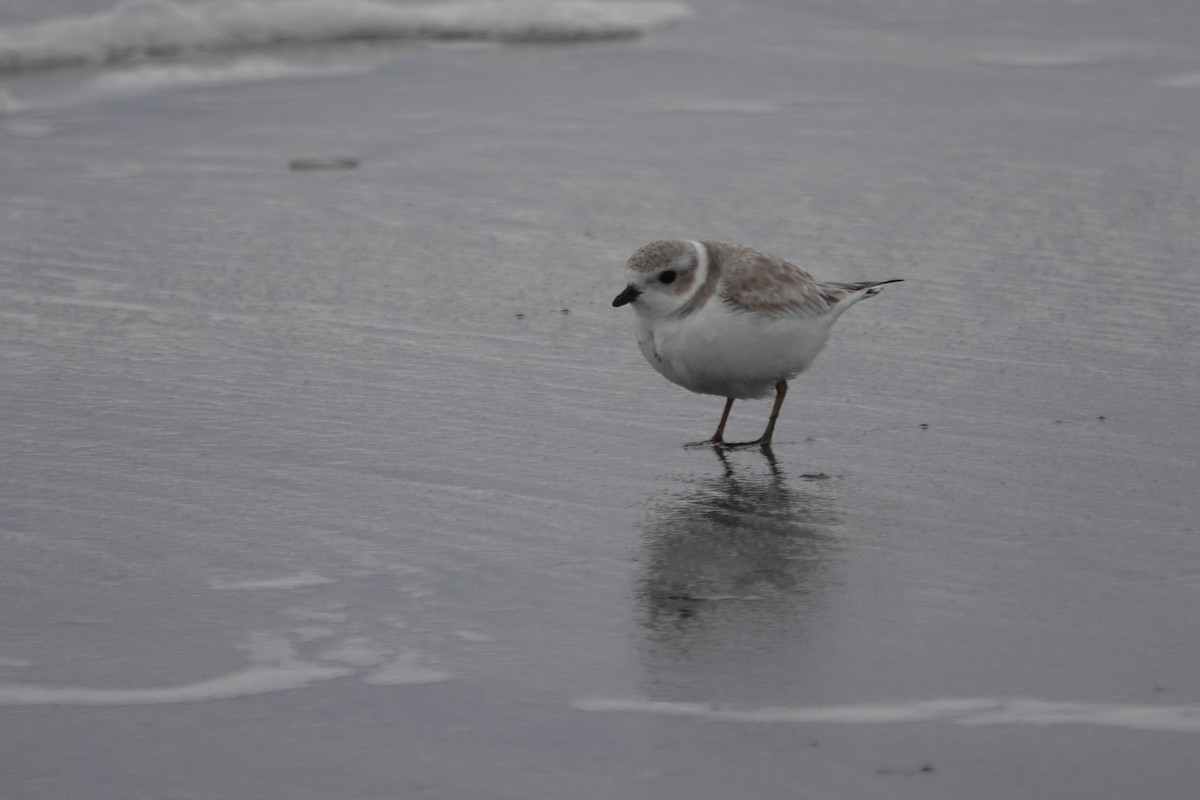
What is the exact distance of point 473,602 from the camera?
4164 millimetres

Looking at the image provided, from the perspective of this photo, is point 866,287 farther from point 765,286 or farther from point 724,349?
point 724,349

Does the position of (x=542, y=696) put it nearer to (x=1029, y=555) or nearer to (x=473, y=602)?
(x=473, y=602)

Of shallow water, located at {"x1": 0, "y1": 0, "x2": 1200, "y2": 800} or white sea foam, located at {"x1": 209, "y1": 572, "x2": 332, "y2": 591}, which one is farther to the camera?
white sea foam, located at {"x1": 209, "y1": 572, "x2": 332, "y2": 591}

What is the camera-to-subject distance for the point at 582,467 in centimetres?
522

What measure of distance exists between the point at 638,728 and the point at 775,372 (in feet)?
7.25

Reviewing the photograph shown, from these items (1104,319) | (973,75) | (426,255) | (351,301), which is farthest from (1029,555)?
(973,75)

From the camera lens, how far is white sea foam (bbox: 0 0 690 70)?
42.7 ft

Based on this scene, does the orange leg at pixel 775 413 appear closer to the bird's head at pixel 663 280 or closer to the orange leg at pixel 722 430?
the orange leg at pixel 722 430

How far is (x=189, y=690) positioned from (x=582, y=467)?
1.80m

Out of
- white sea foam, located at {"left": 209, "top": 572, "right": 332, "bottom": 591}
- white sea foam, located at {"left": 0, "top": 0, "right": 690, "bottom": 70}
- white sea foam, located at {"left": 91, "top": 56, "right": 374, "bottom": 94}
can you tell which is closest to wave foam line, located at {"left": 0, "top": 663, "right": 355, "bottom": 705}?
white sea foam, located at {"left": 209, "top": 572, "right": 332, "bottom": 591}

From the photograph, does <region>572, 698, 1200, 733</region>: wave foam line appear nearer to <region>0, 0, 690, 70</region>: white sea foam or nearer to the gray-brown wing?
the gray-brown wing

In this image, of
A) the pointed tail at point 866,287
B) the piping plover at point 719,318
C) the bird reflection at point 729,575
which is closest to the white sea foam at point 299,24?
the pointed tail at point 866,287

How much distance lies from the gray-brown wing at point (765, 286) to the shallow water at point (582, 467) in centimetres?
43

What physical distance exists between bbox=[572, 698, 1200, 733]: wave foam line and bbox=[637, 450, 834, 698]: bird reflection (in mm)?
83
